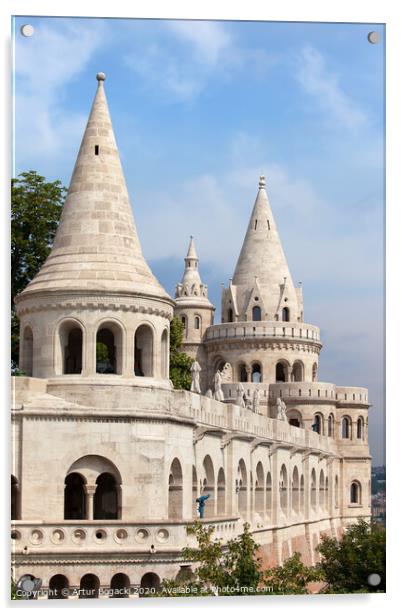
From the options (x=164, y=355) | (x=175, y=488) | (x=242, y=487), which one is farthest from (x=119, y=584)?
(x=242, y=487)

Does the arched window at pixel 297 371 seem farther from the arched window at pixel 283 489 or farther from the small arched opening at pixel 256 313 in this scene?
the arched window at pixel 283 489

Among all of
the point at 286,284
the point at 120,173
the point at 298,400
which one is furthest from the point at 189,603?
the point at 286,284

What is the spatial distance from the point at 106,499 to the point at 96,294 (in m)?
3.79

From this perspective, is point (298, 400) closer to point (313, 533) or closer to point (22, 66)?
point (313, 533)

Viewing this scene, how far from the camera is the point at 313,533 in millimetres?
46562

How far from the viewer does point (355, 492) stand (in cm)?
5553

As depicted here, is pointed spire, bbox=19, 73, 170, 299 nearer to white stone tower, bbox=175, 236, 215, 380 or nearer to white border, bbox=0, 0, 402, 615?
white border, bbox=0, 0, 402, 615

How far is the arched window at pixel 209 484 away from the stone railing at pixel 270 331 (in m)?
25.0

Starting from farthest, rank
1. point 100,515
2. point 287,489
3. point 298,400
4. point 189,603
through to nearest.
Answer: point 298,400, point 287,489, point 100,515, point 189,603

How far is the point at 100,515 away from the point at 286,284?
109 ft

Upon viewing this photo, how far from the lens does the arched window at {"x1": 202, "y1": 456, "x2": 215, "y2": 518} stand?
33500mm

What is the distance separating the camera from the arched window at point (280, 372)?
59.4 m

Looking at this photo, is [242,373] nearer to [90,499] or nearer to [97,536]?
[90,499]

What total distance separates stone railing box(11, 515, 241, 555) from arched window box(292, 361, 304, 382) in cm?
3224
